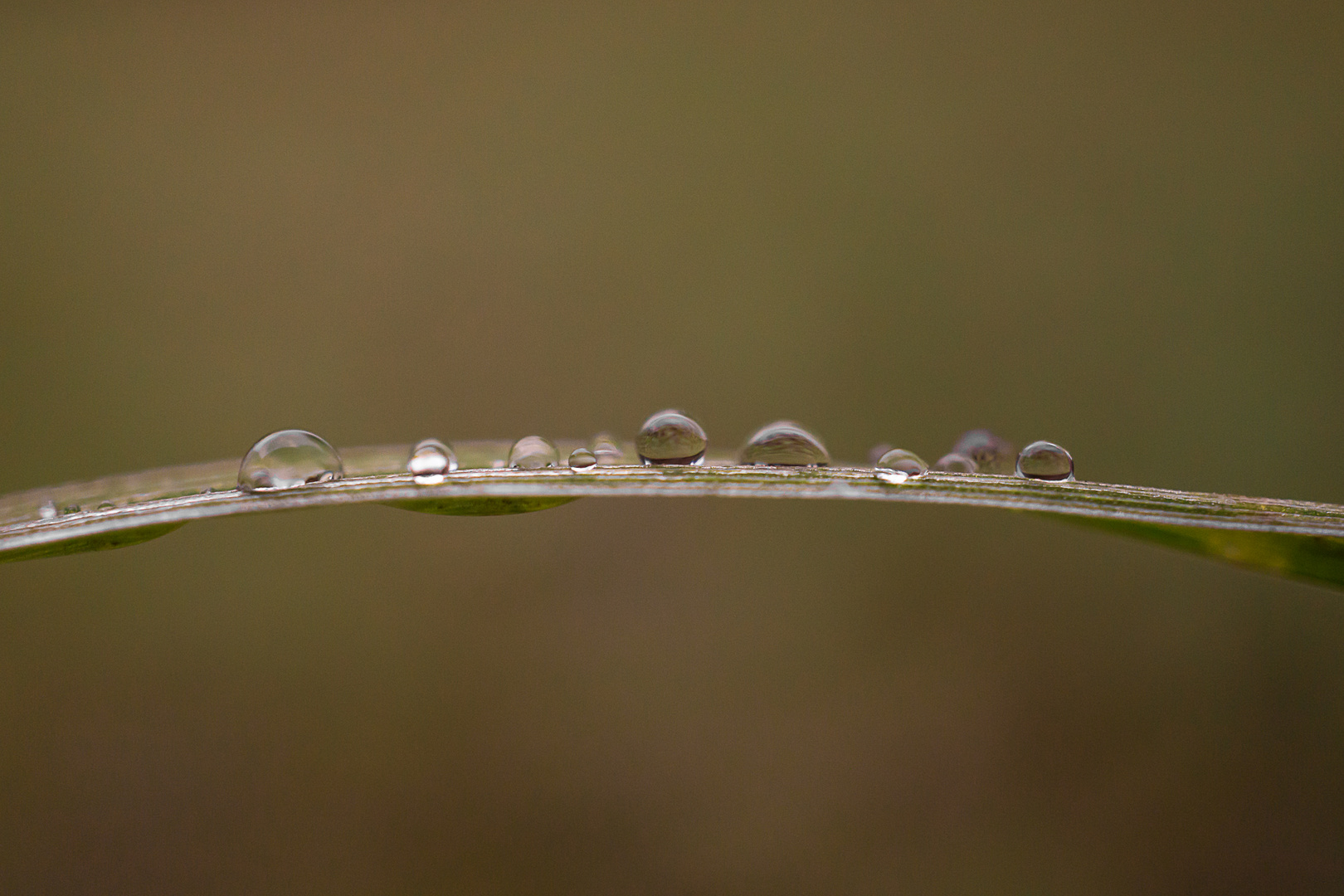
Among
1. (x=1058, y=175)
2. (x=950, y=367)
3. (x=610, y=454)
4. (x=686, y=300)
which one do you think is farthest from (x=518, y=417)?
(x=1058, y=175)

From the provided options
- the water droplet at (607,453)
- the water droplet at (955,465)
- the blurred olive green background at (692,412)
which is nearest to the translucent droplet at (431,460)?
the water droplet at (607,453)

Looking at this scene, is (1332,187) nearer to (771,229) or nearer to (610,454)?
(771,229)

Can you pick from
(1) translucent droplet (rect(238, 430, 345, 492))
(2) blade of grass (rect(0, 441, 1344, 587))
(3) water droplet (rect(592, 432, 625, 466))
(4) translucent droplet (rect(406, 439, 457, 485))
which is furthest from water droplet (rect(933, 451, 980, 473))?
(1) translucent droplet (rect(238, 430, 345, 492))

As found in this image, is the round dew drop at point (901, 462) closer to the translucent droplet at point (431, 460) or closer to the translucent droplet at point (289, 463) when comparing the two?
the translucent droplet at point (431, 460)

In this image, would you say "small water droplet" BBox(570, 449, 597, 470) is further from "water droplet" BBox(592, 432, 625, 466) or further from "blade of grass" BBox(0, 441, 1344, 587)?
"blade of grass" BBox(0, 441, 1344, 587)

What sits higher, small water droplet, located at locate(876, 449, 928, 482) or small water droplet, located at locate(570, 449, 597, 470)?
small water droplet, located at locate(570, 449, 597, 470)

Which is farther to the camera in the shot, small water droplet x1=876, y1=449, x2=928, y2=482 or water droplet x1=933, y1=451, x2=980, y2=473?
water droplet x1=933, y1=451, x2=980, y2=473

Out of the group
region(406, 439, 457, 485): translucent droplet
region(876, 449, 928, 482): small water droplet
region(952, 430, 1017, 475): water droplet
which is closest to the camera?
region(406, 439, 457, 485): translucent droplet
